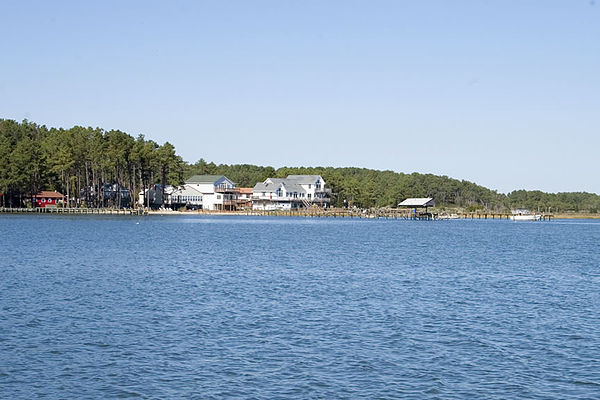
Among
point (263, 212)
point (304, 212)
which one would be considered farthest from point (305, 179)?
point (263, 212)

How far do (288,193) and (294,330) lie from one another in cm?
14176

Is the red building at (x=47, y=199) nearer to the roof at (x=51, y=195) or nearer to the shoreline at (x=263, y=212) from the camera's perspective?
the roof at (x=51, y=195)

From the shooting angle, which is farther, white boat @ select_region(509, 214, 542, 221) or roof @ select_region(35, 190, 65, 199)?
white boat @ select_region(509, 214, 542, 221)

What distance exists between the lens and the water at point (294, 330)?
60.3 feet

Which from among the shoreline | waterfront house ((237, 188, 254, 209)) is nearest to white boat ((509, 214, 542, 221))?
the shoreline

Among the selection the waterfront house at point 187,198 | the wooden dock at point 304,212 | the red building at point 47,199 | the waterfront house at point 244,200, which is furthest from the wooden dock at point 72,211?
the waterfront house at point 244,200

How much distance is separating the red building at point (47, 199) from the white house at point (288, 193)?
43.9 metres

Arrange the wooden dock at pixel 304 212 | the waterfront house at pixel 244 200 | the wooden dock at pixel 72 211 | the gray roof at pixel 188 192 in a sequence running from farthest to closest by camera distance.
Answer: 1. the waterfront house at pixel 244 200
2. the gray roof at pixel 188 192
3. the wooden dock at pixel 304 212
4. the wooden dock at pixel 72 211

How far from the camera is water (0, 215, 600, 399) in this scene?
18.4 meters

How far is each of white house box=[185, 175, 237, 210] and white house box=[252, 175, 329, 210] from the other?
6.17 m

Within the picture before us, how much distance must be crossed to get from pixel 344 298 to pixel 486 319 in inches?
277

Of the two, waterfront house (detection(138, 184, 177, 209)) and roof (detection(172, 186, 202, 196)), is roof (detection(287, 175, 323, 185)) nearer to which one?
roof (detection(172, 186, 202, 196))

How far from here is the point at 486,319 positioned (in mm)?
27516

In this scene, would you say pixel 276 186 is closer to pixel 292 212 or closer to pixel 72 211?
pixel 292 212
